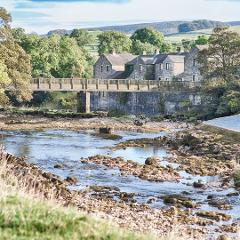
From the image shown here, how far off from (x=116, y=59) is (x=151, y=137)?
180 feet

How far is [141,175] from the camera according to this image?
105 ft

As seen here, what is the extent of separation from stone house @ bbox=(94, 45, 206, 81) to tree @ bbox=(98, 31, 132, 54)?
16.4 metres

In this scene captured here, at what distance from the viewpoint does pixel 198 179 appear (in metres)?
31.9

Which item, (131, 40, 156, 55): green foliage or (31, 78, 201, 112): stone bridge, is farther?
(131, 40, 156, 55): green foliage

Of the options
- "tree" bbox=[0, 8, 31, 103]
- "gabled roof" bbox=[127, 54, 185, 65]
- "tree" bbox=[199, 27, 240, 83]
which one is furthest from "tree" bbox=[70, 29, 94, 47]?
"tree" bbox=[0, 8, 31, 103]

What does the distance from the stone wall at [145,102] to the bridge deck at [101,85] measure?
1.23 meters

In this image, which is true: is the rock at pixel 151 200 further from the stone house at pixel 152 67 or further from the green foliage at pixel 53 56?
the stone house at pixel 152 67

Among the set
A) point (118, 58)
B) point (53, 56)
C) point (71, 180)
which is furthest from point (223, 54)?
point (71, 180)

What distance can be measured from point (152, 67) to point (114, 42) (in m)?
26.4

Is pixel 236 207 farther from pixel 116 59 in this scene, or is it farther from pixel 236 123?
pixel 116 59

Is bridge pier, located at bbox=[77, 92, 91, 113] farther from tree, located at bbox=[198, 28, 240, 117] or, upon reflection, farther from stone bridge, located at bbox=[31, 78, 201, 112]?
tree, located at bbox=[198, 28, 240, 117]

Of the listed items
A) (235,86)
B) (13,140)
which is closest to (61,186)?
(13,140)

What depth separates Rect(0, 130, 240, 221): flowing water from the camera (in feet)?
91.1

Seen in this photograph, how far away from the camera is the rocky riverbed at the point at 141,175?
21.7 metres
